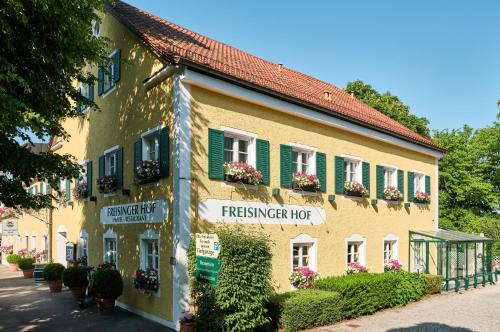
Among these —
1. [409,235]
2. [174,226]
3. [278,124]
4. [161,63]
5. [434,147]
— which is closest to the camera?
[174,226]

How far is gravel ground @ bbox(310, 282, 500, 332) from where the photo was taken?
1102 centimetres

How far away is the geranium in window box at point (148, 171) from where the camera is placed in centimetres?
1128

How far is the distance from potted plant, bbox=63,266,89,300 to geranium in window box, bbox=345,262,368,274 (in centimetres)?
823

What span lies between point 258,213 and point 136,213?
3.28m

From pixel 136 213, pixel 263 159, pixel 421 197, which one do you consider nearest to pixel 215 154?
pixel 263 159

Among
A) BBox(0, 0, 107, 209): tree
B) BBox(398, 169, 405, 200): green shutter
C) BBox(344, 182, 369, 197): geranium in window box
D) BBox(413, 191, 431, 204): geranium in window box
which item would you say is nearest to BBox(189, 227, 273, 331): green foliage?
BBox(0, 0, 107, 209): tree

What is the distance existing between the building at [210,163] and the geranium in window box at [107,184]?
0.16m

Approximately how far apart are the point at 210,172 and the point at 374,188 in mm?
7938

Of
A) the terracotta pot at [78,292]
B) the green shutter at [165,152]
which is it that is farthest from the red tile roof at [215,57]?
the terracotta pot at [78,292]

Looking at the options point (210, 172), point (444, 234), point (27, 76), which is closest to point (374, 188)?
point (444, 234)

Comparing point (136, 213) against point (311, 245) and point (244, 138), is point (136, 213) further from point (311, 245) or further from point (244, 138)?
point (311, 245)

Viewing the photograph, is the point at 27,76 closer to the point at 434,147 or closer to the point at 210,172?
the point at 210,172

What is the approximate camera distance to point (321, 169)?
560 inches

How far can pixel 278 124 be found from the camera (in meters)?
13.0
